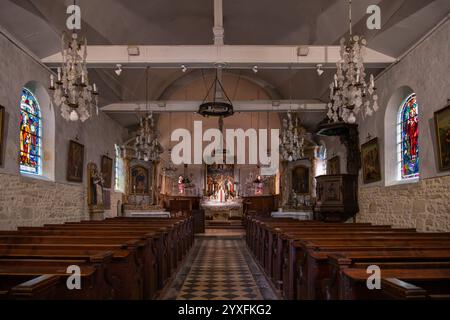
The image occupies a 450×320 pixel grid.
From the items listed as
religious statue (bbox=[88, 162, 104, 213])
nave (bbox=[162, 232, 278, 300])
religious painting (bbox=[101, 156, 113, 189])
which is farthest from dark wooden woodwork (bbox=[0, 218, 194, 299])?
religious painting (bbox=[101, 156, 113, 189])

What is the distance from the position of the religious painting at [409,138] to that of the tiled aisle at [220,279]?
4.11m

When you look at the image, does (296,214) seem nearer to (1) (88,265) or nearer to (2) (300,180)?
(2) (300,180)

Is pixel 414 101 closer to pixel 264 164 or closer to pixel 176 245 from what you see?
pixel 176 245

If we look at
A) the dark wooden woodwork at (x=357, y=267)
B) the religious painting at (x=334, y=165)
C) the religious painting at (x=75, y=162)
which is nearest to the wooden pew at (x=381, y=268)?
the dark wooden woodwork at (x=357, y=267)

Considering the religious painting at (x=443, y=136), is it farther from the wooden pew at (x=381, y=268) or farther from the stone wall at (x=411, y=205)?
the wooden pew at (x=381, y=268)

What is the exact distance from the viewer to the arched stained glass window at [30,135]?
8.39 metres

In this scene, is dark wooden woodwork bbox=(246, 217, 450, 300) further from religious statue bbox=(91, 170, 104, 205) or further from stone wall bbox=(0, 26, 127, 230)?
religious statue bbox=(91, 170, 104, 205)

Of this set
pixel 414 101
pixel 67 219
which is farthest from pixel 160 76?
pixel 414 101

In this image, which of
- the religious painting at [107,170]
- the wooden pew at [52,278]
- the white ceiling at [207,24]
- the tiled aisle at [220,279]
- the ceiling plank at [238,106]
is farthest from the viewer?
the religious painting at [107,170]

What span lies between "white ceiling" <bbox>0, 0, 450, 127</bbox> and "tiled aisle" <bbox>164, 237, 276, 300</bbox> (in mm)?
5493

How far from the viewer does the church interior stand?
358cm

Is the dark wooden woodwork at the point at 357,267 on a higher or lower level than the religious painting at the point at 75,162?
lower

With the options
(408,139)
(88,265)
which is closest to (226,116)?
(408,139)

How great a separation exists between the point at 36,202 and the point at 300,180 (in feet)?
37.4
